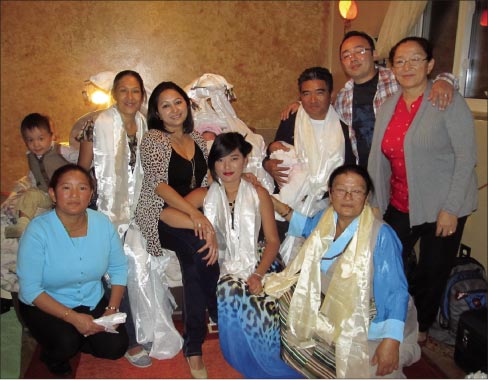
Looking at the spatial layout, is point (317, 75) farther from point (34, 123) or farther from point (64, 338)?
point (64, 338)

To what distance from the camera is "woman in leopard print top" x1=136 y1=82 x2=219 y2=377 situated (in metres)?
1.97

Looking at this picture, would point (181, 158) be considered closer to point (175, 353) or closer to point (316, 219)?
point (316, 219)

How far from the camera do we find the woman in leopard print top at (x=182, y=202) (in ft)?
6.46

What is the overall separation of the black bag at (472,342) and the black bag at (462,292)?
0.21 ft

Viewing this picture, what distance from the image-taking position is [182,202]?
205 cm

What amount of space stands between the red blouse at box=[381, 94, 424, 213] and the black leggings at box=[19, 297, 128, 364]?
1.58 m

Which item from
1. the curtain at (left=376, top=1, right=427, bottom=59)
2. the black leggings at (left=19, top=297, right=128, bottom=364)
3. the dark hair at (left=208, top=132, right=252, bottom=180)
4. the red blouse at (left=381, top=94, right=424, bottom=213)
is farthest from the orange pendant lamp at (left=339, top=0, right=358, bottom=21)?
the black leggings at (left=19, top=297, right=128, bottom=364)

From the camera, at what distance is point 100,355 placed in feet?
6.35

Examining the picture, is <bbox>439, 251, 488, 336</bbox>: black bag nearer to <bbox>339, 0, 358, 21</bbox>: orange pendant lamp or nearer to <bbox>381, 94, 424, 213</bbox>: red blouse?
<bbox>381, 94, 424, 213</bbox>: red blouse

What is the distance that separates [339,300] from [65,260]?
3.98ft

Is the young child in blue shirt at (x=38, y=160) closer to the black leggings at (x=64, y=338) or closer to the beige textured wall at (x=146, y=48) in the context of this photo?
the black leggings at (x=64, y=338)

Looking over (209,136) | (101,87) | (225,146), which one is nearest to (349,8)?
(209,136)

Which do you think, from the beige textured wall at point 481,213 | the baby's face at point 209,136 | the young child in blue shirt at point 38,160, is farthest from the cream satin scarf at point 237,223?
the beige textured wall at point 481,213

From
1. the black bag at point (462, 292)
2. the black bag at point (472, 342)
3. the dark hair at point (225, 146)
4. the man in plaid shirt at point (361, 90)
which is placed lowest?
the black bag at point (472, 342)
